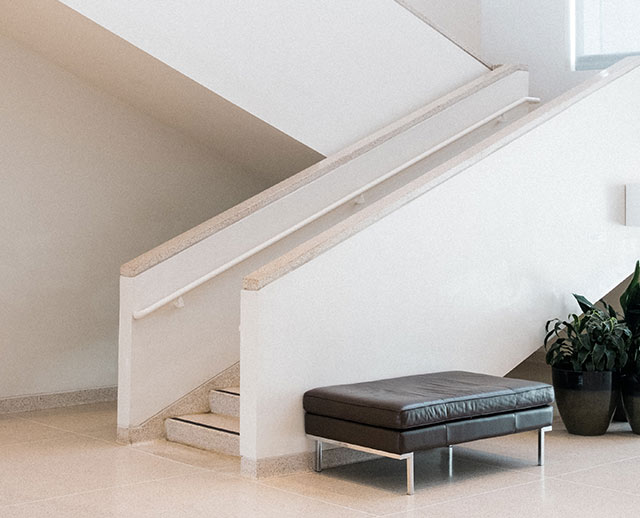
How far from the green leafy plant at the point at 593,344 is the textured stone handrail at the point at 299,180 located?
1.79 meters

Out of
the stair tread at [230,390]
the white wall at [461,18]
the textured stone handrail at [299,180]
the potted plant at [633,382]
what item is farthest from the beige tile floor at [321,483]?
the white wall at [461,18]

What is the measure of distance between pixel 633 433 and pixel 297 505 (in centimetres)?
270

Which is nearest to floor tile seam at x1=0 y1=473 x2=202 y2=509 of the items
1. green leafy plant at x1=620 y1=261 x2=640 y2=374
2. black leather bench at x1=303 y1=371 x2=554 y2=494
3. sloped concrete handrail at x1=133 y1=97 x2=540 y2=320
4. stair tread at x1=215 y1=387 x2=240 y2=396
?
black leather bench at x1=303 y1=371 x2=554 y2=494

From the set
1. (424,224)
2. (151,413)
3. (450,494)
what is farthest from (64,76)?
(450,494)

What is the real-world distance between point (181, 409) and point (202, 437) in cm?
41

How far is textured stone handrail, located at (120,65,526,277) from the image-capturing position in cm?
639

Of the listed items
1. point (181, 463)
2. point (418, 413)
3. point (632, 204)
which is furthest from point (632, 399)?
point (181, 463)

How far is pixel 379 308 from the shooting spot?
5.80 m

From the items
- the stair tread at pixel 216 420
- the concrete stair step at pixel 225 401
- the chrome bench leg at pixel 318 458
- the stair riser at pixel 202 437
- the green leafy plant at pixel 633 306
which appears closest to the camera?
the chrome bench leg at pixel 318 458

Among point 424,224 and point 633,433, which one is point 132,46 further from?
point 633,433

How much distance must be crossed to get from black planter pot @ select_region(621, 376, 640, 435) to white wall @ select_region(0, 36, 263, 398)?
147 inches

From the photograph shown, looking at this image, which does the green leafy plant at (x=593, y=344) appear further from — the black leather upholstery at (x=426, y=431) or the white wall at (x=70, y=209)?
the white wall at (x=70, y=209)

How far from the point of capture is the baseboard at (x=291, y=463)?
17.7 ft

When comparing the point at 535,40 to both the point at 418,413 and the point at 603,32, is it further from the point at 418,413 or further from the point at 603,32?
the point at 418,413
